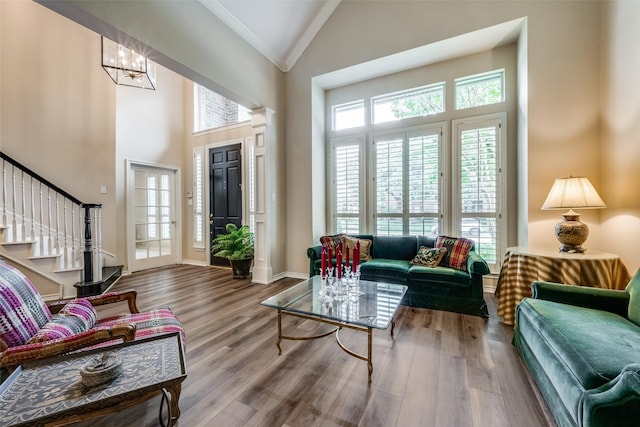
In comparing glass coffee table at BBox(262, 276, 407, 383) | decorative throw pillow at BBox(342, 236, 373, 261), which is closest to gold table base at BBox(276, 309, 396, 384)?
glass coffee table at BBox(262, 276, 407, 383)

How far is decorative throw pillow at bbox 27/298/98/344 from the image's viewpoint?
1.32 m

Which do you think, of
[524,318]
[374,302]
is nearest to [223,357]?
[374,302]

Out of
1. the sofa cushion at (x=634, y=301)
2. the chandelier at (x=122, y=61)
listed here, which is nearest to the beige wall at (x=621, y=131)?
the sofa cushion at (x=634, y=301)

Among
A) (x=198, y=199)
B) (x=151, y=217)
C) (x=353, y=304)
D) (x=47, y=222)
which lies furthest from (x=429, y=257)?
(x=47, y=222)

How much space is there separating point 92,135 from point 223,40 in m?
2.86

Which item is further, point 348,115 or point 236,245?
point 348,115

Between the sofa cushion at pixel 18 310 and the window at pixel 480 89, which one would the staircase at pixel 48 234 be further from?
the window at pixel 480 89

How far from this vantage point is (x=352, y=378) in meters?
1.72

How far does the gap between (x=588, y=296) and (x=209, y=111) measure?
20.7ft

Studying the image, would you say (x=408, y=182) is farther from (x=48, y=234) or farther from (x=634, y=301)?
(x=48, y=234)

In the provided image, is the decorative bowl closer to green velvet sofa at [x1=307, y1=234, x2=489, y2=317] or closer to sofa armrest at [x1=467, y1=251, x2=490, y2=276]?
green velvet sofa at [x1=307, y1=234, x2=489, y2=317]

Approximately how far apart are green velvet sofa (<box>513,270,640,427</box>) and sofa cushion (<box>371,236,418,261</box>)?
1664mm

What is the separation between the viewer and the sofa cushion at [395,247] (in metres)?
3.58

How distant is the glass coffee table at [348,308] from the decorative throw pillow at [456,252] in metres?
1.08
